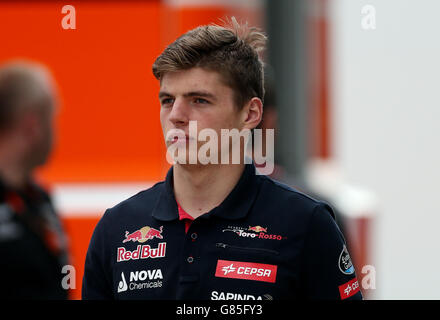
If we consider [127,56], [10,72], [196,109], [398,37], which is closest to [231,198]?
[196,109]

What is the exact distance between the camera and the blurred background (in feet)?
16.1

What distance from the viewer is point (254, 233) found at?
1.54 meters

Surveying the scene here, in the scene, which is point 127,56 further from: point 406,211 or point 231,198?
point 231,198

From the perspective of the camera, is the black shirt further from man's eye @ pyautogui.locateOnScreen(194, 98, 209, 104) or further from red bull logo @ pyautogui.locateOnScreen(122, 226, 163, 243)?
man's eye @ pyautogui.locateOnScreen(194, 98, 209, 104)

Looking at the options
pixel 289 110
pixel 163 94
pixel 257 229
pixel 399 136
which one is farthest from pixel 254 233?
pixel 289 110

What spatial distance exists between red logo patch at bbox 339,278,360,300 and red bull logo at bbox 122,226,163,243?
42 centimetres

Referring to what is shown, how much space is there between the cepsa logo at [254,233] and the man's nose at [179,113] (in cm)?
29

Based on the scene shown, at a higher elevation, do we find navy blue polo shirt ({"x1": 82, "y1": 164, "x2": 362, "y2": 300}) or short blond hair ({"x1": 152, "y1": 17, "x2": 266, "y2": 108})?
short blond hair ({"x1": 152, "y1": 17, "x2": 266, "y2": 108})

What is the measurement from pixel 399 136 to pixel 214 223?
3888 mm

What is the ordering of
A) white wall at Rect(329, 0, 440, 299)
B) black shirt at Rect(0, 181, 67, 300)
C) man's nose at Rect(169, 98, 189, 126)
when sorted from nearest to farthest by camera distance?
man's nose at Rect(169, 98, 189, 126) → black shirt at Rect(0, 181, 67, 300) → white wall at Rect(329, 0, 440, 299)

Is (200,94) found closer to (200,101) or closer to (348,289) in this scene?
(200,101)

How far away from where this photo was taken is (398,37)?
16.2 ft

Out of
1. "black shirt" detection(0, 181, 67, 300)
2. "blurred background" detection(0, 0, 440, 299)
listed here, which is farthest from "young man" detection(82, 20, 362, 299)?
"blurred background" detection(0, 0, 440, 299)
